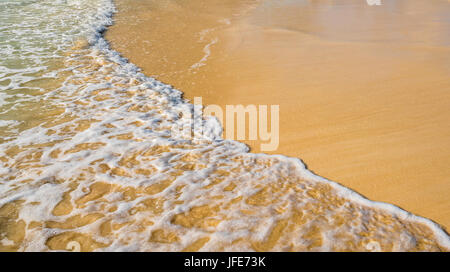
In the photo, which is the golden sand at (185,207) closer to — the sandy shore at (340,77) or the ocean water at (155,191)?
the ocean water at (155,191)

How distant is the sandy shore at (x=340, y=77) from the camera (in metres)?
2.99

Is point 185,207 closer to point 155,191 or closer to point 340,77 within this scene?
point 155,191

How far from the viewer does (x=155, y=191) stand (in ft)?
9.48

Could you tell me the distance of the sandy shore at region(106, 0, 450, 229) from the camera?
9.80 ft

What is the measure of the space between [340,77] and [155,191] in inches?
134

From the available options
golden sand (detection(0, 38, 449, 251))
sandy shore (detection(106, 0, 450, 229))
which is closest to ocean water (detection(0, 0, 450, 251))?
golden sand (detection(0, 38, 449, 251))

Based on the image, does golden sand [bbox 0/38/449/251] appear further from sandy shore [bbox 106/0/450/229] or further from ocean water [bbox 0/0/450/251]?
sandy shore [bbox 106/0/450/229]

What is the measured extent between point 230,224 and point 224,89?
9.09ft

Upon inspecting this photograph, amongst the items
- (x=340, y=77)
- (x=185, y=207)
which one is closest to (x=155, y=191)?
(x=185, y=207)

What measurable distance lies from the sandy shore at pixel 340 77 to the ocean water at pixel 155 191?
329mm

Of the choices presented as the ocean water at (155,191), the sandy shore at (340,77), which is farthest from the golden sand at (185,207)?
the sandy shore at (340,77)

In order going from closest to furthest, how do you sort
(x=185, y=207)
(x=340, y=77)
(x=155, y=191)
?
(x=185, y=207), (x=155, y=191), (x=340, y=77)

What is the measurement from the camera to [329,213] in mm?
2564
